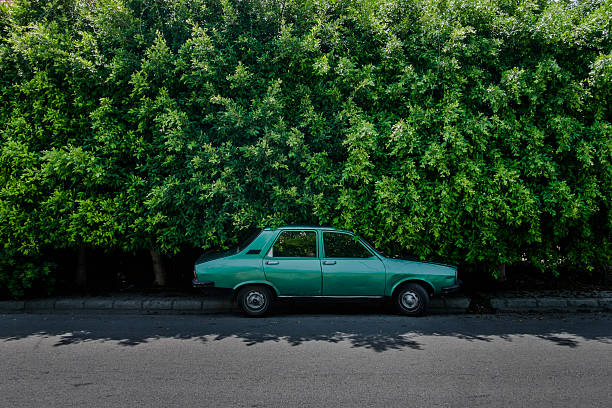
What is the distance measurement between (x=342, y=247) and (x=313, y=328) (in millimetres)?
1461

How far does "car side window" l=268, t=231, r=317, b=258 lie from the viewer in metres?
7.48

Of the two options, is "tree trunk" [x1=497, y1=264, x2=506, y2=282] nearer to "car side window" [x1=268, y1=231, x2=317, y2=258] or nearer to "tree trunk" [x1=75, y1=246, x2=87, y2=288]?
"car side window" [x1=268, y1=231, x2=317, y2=258]

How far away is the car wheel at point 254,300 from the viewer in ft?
24.5

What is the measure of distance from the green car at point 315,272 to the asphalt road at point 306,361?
1.27 feet

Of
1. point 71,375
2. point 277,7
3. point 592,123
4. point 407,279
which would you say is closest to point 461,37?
point 592,123

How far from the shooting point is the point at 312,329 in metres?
6.68

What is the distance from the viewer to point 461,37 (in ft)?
24.5

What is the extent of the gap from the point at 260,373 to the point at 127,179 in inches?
188

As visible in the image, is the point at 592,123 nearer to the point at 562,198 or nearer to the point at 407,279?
the point at 562,198

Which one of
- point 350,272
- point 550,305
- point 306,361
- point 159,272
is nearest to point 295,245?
point 350,272

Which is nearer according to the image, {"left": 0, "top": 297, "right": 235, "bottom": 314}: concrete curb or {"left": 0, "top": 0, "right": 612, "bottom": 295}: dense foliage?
{"left": 0, "top": 0, "right": 612, "bottom": 295}: dense foliage

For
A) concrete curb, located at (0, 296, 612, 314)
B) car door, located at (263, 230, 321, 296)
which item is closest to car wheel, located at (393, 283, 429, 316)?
concrete curb, located at (0, 296, 612, 314)

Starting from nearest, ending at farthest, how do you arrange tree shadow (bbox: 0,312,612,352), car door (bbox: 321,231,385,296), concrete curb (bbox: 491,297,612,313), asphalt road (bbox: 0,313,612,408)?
asphalt road (bbox: 0,313,612,408) < tree shadow (bbox: 0,312,612,352) < car door (bbox: 321,231,385,296) < concrete curb (bbox: 491,297,612,313)

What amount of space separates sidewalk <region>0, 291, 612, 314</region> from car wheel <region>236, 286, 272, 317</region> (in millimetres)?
720
